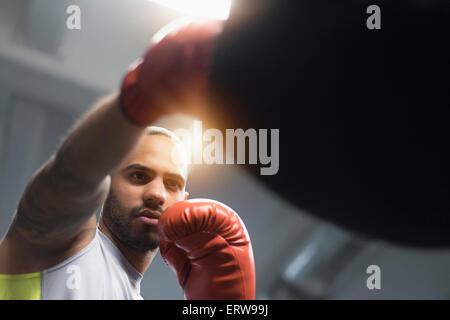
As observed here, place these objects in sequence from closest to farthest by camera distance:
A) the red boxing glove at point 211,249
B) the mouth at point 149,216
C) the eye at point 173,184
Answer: the red boxing glove at point 211,249
the mouth at point 149,216
the eye at point 173,184

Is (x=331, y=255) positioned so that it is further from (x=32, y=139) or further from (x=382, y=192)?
(x=382, y=192)

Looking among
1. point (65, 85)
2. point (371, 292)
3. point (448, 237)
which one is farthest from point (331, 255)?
point (448, 237)

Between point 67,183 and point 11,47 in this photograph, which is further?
point 11,47

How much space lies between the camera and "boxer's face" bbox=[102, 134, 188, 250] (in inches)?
54.1

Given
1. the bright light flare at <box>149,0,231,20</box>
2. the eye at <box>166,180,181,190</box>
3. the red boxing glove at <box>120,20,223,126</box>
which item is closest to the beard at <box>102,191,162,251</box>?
the eye at <box>166,180,181,190</box>

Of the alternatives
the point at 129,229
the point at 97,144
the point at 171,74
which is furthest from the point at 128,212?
the point at 171,74

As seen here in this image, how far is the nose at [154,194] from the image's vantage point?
54.3 inches

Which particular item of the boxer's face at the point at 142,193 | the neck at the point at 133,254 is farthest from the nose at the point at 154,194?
the neck at the point at 133,254

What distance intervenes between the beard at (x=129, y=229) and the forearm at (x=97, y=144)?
55 cm

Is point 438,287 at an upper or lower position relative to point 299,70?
lower

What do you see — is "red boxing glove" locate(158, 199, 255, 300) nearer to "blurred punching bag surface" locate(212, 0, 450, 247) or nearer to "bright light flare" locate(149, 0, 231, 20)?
"blurred punching bag surface" locate(212, 0, 450, 247)

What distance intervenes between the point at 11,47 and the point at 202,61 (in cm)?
243

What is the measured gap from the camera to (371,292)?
16.4ft

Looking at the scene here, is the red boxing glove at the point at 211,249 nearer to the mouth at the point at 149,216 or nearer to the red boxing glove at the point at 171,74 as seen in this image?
the mouth at the point at 149,216
